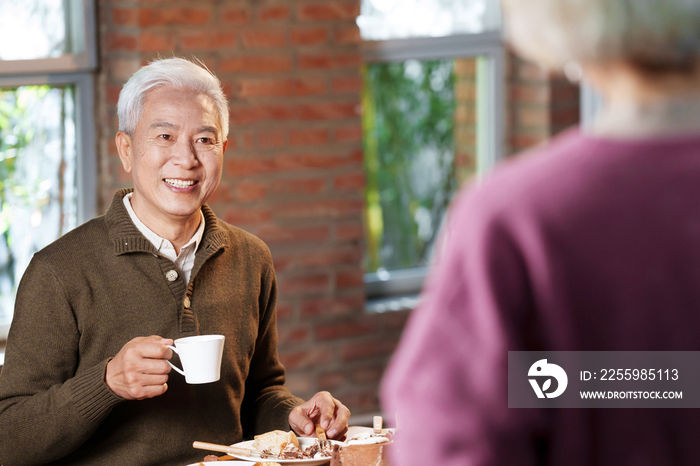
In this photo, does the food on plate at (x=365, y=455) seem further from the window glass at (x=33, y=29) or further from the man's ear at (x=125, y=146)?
the window glass at (x=33, y=29)

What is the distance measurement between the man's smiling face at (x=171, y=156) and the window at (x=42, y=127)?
941 mm

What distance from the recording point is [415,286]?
9.97 ft

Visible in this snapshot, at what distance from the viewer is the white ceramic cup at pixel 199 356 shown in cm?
124

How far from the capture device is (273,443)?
1.32 meters

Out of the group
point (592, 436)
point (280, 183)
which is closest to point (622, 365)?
point (592, 436)

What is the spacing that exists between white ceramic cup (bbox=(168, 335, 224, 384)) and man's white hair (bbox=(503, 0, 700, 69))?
89cm

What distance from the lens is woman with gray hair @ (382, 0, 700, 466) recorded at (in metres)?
0.47

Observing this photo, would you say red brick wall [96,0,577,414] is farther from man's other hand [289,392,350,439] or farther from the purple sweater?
the purple sweater

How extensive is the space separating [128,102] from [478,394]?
1309mm

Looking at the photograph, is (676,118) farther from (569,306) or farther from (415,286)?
(415,286)

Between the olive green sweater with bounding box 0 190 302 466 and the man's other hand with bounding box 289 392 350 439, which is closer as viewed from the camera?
the olive green sweater with bounding box 0 190 302 466

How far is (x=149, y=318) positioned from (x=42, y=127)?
1.19m

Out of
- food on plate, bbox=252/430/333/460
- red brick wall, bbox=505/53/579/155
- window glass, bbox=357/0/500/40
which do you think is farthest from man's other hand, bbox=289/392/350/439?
red brick wall, bbox=505/53/579/155

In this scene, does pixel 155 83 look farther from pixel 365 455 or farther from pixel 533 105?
pixel 533 105
